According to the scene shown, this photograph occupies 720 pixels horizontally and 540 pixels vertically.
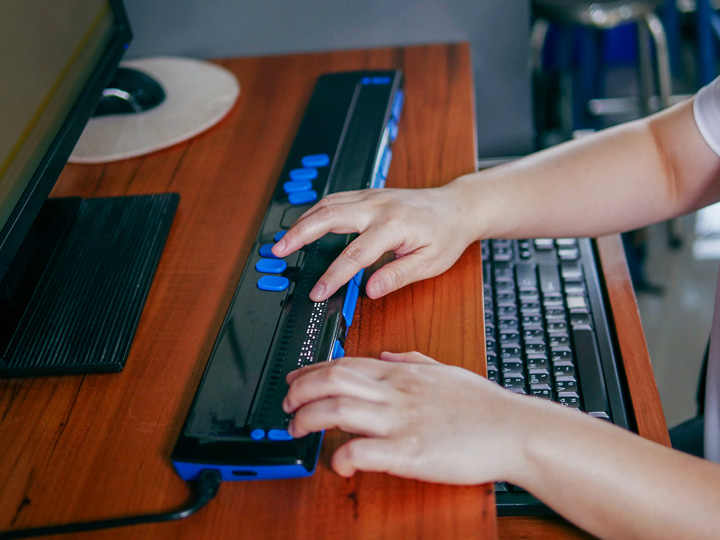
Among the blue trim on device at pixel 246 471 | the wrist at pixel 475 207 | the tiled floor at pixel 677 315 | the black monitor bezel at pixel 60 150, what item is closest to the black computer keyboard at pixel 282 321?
the blue trim on device at pixel 246 471

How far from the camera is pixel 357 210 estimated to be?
0.63 meters

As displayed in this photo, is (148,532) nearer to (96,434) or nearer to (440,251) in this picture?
(96,434)

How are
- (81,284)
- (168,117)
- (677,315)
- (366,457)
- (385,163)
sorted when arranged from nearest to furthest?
(366,457) → (81,284) → (385,163) → (168,117) → (677,315)

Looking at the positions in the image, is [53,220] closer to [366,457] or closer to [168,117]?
[168,117]

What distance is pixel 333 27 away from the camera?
1086 mm

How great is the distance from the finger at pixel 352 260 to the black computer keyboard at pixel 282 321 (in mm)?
12

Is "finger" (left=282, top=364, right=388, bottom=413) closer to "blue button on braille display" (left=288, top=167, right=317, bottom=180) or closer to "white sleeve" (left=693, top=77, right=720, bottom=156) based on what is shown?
"blue button on braille display" (left=288, top=167, right=317, bottom=180)

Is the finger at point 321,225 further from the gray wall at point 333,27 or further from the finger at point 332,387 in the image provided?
the gray wall at point 333,27

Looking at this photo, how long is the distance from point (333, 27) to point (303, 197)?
0.50 metres

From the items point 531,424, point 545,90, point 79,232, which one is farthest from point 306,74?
point 545,90

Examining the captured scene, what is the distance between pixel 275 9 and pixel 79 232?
0.54 m

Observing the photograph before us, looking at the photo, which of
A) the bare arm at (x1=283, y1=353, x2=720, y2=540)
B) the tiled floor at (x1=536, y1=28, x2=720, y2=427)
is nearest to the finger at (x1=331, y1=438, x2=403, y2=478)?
the bare arm at (x1=283, y1=353, x2=720, y2=540)

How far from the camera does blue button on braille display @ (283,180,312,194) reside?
28.4 inches

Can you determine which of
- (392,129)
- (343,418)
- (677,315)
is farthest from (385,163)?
(677,315)
